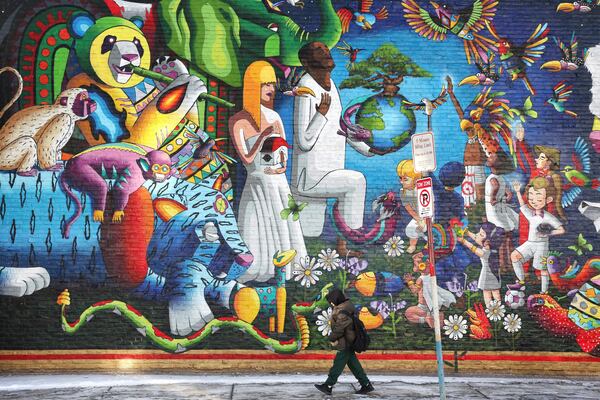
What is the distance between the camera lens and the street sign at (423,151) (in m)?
10.7

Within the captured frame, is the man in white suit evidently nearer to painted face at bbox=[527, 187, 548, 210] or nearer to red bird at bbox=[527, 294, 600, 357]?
painted face at bbox=[527, 187, 548, 210]

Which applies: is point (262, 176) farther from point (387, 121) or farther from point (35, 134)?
point (35, 134)

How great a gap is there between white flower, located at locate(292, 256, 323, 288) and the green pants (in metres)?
1.90

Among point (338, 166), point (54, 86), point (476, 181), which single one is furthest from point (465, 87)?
point (54, 86)

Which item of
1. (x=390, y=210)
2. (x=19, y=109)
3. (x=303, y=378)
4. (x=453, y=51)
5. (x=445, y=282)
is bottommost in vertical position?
(x=303, y=378)

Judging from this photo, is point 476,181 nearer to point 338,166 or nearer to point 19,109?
point 338,166

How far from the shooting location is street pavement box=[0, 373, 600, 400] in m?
11.8

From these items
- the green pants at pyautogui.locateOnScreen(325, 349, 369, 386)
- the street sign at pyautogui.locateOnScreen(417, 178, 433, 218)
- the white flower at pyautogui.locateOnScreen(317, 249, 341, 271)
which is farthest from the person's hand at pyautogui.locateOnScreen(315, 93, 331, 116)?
the green pants at pyautogui.locateOnScreen(325, 349, 369, 386)

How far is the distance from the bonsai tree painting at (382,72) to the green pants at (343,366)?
4.26m

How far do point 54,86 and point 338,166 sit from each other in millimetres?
4590

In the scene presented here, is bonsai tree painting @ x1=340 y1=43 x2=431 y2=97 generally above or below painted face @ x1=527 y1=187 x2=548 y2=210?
above

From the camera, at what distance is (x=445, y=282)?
44.7 feet

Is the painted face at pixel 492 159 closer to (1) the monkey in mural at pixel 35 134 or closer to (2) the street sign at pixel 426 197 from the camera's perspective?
(2) the street sign at pixel 426 197

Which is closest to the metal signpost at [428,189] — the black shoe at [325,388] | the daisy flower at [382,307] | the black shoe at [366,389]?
the black shoe at [366,389]
